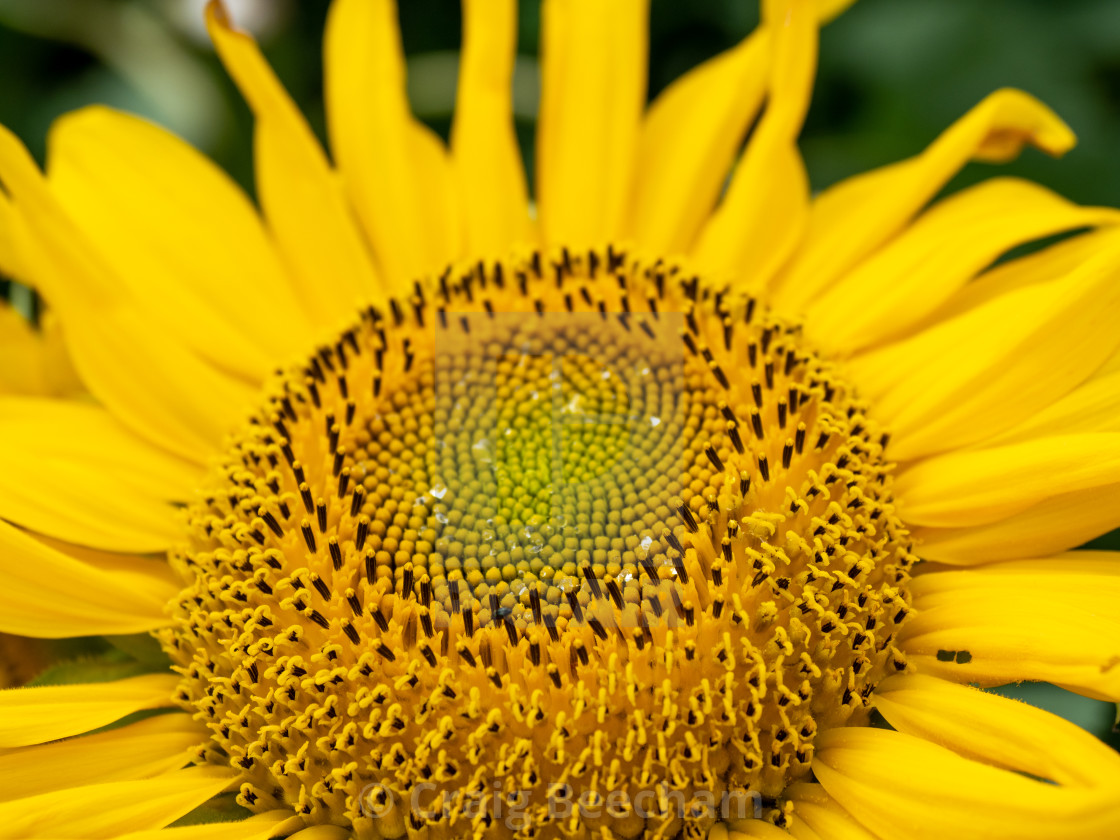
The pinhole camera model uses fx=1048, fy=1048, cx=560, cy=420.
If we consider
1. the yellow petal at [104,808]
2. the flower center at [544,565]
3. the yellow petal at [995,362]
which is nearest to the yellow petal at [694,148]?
the flower center at [544,565]

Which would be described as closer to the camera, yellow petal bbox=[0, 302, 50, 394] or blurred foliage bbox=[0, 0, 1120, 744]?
yellow petal bbox=[0, 302, 50, 394]

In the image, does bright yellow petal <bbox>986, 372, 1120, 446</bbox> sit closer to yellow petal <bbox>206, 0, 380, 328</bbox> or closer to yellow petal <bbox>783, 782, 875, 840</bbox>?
yellow petal <bbox>783, 782, 875, 840</bbox>

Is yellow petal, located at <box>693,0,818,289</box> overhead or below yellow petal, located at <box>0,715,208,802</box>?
overhead

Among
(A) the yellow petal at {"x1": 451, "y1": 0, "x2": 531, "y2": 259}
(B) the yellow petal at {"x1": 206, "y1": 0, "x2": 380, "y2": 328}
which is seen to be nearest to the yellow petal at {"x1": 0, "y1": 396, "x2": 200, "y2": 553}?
(B) the yellow petal at {"x1": 206, "y1": 0, "x2": 380, "y2": 328}

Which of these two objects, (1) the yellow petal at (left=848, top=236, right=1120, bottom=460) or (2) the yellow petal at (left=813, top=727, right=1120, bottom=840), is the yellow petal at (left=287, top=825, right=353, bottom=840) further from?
(1) the yellow petal at (left=848, top=236, right=1120, bottom=460)

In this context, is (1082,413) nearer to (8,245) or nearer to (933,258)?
(933,258)

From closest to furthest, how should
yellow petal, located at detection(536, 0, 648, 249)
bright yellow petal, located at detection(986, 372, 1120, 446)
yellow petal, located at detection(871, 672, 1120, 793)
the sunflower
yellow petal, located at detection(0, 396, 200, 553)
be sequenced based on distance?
1. yellow petal, located at detection(871, 672, 1120, 793)
2. the sunflower
3. bright yellow petal, located at detection(986, 372, 1120, 446)
4. yellow petal, located at detection(0, 396, 200, 553)
5. yellow petal, located at detection(536, 0, 648, 249)

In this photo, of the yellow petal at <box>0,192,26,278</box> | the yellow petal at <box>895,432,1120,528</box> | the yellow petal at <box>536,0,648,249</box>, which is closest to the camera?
the yellow petal at <box>895,432,1120,528</box>

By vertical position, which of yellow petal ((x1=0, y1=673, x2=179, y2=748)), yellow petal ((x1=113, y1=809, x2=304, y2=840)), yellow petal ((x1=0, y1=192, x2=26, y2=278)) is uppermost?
yellow petal ((x1=0, y1=192, x2=26, y2=278))
